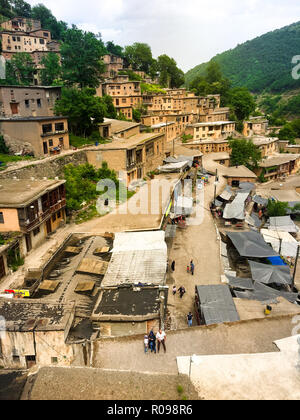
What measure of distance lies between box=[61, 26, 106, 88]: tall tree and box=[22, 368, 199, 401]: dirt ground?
4452 centimetres

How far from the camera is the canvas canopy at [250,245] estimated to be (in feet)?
81.8

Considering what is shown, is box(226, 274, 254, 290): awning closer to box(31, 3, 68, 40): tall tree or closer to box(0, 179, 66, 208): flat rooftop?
box(0, 179, 66, 208): flat rooftop

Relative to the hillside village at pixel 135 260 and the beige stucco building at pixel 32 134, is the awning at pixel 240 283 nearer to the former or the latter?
the hillside village at pixel 135 260

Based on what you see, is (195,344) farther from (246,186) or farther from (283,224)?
(246,186)

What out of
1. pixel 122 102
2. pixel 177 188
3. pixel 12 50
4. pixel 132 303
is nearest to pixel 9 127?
pixel 177 188

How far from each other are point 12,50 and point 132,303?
74.4 metres

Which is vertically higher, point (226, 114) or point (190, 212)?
point (226, 114)

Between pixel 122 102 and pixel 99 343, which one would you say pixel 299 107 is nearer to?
pixel 122 102

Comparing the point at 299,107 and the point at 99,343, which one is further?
the point at 299,107

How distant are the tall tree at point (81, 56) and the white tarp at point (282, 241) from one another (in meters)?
32.7

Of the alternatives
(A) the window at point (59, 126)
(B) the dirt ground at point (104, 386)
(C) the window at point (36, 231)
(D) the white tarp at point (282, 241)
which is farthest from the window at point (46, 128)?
(B) the dirt ground at point (104, 386)

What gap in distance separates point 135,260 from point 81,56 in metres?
36.3
